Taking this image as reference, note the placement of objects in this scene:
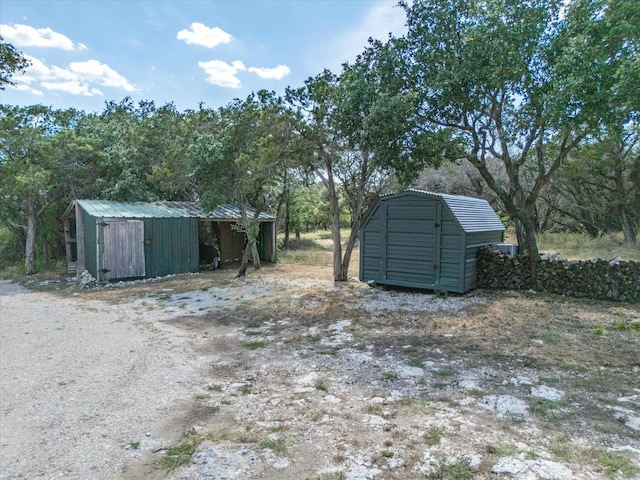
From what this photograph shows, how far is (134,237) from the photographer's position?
44.9 feet

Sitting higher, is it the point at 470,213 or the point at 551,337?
the point at 470,213

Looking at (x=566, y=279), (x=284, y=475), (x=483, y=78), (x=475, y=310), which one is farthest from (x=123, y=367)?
(x=566, y=279)

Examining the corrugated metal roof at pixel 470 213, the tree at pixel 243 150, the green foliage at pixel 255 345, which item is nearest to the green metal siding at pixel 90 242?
the tree at pixel 243 150

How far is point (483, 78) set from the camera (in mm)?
7594

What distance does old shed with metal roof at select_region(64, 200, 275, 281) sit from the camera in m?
13.1

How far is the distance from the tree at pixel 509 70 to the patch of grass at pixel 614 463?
527 cm

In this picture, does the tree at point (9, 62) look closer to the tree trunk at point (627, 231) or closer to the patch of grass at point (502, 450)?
the patch of grass at point (502, 450)

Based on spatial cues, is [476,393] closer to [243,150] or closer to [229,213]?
[243,150]

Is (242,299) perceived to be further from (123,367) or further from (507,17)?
(507,17)

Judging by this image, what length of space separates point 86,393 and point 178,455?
193 centimetres

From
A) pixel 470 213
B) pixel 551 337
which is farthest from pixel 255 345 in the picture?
pixel 470 213

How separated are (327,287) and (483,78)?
6.08 meters

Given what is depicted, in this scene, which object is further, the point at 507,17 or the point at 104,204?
the point at 104,204

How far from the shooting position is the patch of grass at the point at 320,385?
4340 millimetres
